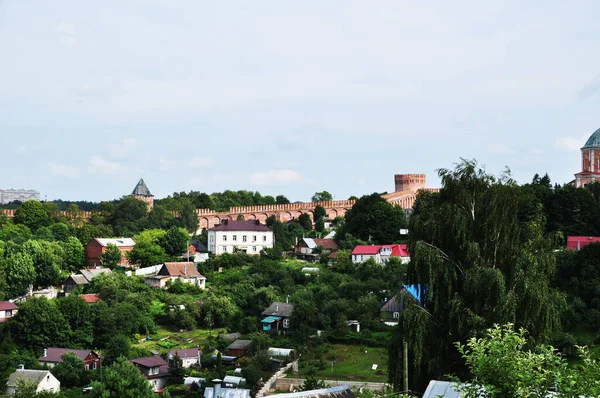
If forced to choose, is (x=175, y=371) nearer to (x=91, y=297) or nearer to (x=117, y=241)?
(x=91, y=297)

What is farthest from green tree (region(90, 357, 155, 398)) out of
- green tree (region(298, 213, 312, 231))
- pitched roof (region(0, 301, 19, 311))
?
green tree (region(298, 213, 312, 231))

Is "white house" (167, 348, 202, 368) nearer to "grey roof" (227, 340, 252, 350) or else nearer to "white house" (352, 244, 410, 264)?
"grey roof" (227, 340, 252, 350)

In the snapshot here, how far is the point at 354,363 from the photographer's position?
31828 mm

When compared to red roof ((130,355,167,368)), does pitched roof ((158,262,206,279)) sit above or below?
above

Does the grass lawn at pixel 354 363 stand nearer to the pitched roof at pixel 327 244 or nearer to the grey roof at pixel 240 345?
the grey roof at pixel 240 345

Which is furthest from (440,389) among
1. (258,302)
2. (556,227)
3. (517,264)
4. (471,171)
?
(556,227)

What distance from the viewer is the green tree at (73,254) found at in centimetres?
4962

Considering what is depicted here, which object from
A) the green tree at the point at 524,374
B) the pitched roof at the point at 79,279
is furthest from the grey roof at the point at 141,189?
the green tree at the point at 524,374

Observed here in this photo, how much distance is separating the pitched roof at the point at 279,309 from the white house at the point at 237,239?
14.9 m

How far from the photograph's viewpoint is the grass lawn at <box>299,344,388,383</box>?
2970 cm

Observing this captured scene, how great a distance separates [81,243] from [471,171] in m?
40.8

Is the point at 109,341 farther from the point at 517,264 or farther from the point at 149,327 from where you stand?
the point at 517,264

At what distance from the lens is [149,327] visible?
38.8 metres

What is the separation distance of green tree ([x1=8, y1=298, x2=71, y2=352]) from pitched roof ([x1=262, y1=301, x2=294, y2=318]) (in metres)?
9.56
